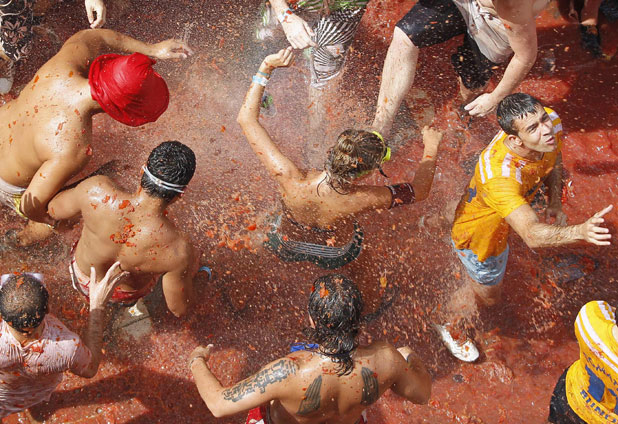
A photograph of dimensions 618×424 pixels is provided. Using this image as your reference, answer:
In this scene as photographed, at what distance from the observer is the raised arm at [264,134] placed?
3674mm

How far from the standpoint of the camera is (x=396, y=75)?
16.1 ft

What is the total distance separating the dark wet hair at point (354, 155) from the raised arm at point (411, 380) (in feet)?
3.64

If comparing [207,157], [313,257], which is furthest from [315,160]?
[313,257]

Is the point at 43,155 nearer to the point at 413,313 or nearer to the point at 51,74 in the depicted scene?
the point at 51,74

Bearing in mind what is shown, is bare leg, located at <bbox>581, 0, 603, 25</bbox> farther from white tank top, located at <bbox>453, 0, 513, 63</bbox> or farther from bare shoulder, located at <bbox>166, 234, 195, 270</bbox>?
bare shoulder, located at <bbox>166, 234, 195, 270</bbox>

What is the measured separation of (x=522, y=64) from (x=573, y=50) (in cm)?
231

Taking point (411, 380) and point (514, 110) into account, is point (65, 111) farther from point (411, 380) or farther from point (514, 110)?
point (514, 110)

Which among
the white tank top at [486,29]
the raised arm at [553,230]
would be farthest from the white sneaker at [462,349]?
the white tank top at [486,29]

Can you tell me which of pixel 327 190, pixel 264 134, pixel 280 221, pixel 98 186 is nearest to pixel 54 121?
pixel 98 186

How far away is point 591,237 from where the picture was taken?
319 centimetres

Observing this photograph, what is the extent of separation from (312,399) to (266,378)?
27 centimetres

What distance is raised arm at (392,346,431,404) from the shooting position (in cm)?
319

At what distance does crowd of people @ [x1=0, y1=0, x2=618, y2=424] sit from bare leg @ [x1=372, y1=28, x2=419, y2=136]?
0.58 metres

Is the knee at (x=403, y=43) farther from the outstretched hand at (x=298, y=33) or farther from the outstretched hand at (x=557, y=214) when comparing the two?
the outstretched hand at (x=557, y=214)
